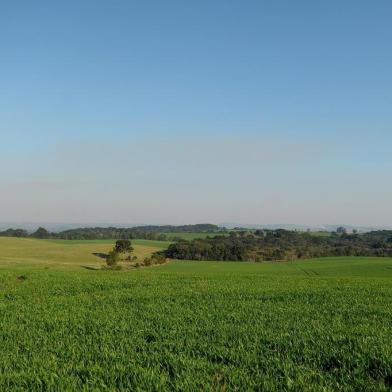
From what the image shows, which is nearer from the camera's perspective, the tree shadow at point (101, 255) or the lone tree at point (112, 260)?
the lone tree at point (112, 260)

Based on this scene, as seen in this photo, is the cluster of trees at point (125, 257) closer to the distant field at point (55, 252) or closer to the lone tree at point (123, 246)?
the lone tree at point (123, 246)

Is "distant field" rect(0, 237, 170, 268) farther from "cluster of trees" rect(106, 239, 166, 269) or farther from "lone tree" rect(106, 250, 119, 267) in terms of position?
"lone tree" rect(106, 250, 119, 267)

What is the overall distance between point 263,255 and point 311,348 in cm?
10631

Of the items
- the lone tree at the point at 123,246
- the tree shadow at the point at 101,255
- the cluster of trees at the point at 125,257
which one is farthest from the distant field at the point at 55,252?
the cluster of trees at the point at 125,257

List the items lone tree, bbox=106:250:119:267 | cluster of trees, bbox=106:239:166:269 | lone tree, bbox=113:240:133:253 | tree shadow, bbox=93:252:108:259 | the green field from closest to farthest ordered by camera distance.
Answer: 1. the green field
2. lone tree, bbox=106:250:119:267
3. cluster of trees, bbox=106:239:166:269
4. lone tree, bbox=113:240:133:253
5. tree shadow, bbox=93:252:108:259

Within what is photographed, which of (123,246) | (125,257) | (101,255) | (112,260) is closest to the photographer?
(112,260)

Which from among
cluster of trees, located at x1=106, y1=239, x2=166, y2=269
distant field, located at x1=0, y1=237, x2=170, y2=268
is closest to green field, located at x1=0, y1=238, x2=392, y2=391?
cluster of trees, located at x1=106, y1=239, x2=166, y2=269

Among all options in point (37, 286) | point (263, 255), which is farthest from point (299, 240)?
point (37, 286)

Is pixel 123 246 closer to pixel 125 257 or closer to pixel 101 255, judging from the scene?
pixel 125 257

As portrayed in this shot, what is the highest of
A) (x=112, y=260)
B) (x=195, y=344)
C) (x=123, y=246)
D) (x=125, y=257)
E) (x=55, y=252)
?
(x=195, y=344)

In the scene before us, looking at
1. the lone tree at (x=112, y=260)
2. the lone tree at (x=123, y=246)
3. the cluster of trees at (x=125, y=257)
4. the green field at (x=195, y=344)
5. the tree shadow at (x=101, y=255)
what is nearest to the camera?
the green field at (x=195, y=344)

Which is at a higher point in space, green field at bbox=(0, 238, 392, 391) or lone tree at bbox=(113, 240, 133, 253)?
green field at bbox=(0, 238, 392, 391)

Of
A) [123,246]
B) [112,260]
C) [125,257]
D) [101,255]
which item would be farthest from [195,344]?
[101,255]

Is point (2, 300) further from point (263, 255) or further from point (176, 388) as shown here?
point (263, 255)
